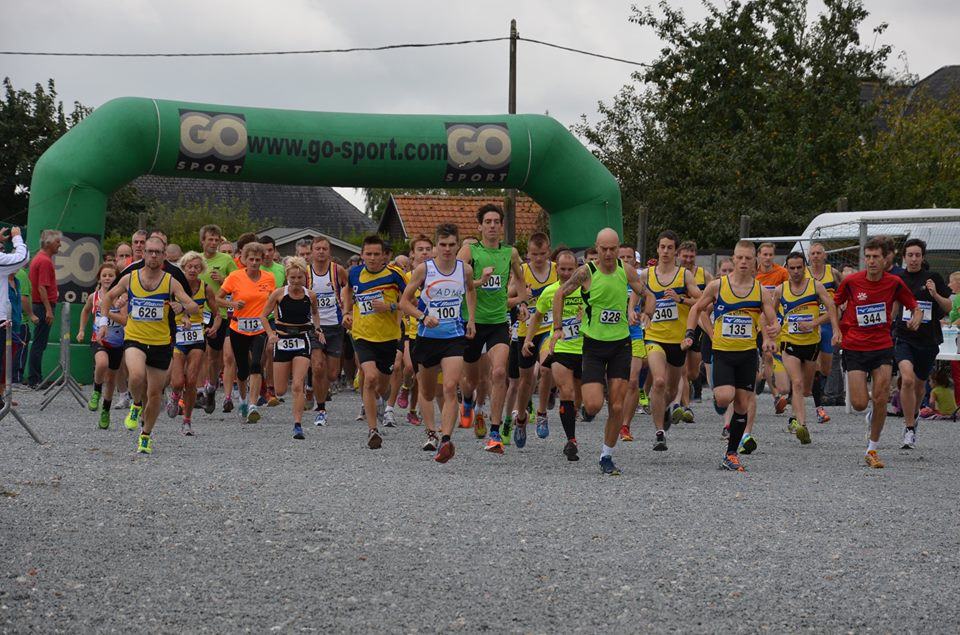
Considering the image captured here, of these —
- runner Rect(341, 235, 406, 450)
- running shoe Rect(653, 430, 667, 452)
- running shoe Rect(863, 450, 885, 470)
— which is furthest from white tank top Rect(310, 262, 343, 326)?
running shoe Rect(863, 450, 885, 470)

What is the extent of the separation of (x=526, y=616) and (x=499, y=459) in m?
6.13

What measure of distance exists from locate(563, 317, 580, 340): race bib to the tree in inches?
896

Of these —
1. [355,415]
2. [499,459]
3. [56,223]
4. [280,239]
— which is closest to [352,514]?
[499,459]

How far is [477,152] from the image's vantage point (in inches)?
848

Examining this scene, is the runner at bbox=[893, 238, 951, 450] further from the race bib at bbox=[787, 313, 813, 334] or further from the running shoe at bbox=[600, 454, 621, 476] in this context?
the running shoe at bbox=[600, 454, 621, 476]

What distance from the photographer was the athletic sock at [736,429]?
11.4 m

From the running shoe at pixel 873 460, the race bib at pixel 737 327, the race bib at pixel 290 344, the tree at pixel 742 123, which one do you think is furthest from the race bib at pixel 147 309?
the tree at pixel 742 123

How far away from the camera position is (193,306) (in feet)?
40.2

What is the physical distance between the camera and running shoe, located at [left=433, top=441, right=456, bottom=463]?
37.2 ft

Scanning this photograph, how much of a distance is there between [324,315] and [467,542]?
29.7 ft

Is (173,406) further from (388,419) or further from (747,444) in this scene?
(747,444)

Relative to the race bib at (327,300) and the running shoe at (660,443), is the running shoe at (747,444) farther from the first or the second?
the race bib at (327,300)

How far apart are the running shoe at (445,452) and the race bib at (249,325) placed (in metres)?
4.77

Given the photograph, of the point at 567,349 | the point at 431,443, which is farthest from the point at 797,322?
the point at 431,443
